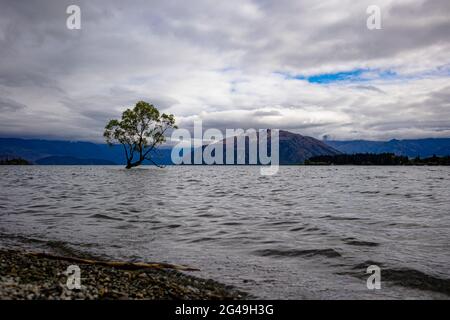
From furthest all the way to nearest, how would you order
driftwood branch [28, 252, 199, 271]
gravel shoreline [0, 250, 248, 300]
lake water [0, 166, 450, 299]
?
driftwood branch [28, 252, 199, 271]
lake water [0, 166, 450, 299]
gravel shoreline [0, 250, 248, 300]

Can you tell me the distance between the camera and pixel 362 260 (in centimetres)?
1202

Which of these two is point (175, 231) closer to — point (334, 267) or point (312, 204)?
point (334, 267)

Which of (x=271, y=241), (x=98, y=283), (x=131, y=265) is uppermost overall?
(x=98, y=283)

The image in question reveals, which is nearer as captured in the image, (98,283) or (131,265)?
(98,283)

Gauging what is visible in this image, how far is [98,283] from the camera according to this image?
8.34m

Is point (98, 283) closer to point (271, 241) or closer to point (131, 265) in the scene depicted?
point (131, 265)

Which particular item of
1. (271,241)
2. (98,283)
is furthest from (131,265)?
(271,241)

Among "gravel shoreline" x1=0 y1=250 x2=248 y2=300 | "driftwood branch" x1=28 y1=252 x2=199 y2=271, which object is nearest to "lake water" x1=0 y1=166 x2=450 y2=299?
"driftwood branch" x1=28 y1=252 x2=199 y2=271

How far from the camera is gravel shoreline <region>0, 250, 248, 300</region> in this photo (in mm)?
7250

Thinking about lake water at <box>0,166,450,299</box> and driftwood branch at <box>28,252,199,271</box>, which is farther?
driftwood branch at <box>28,252,199,271</box>

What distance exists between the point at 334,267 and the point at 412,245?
195 inches

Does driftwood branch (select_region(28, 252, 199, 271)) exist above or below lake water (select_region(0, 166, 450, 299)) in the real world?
above

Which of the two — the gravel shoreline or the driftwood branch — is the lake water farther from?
the gravel shoreline

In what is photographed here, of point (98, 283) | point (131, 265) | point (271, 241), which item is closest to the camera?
point (98, 283)
